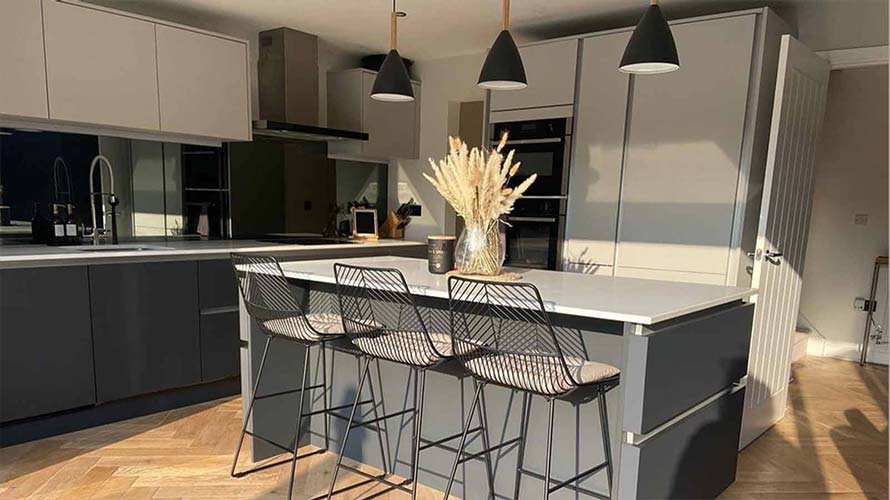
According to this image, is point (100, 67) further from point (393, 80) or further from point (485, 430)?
point (485, 430)

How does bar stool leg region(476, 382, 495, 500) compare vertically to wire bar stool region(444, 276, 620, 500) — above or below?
below

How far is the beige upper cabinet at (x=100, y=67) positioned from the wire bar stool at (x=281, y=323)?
147cm

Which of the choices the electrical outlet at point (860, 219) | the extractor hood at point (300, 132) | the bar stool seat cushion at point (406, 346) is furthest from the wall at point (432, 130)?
the electrical outlet at point (860, 219)

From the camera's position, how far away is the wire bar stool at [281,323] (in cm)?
232

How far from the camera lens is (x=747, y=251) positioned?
3195 mm

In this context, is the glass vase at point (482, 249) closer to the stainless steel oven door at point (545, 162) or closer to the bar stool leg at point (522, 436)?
the bar stool leg at point (522, 436)

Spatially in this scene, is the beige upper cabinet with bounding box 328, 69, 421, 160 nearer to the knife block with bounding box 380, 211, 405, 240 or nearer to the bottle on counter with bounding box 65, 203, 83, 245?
the knife block with bounding box 380, 211, 405, 240

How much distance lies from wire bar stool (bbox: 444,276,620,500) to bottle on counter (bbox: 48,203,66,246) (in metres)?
2.71

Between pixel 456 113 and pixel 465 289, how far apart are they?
11.5 ft

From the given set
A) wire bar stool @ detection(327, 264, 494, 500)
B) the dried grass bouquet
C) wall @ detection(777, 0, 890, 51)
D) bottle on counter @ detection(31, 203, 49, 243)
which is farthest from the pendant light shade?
wall @ detection(777, 0, 890, 51)

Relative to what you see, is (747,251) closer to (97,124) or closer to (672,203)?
(672,203)

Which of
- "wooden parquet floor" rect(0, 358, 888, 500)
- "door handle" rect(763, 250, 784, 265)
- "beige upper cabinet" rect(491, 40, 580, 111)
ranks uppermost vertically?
"beige upper cabinet" rect(491, 40, 580, 111)

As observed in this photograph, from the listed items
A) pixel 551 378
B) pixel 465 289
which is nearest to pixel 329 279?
pixel 465 289

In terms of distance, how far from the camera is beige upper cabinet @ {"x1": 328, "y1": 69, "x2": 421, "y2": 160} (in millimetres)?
4715
